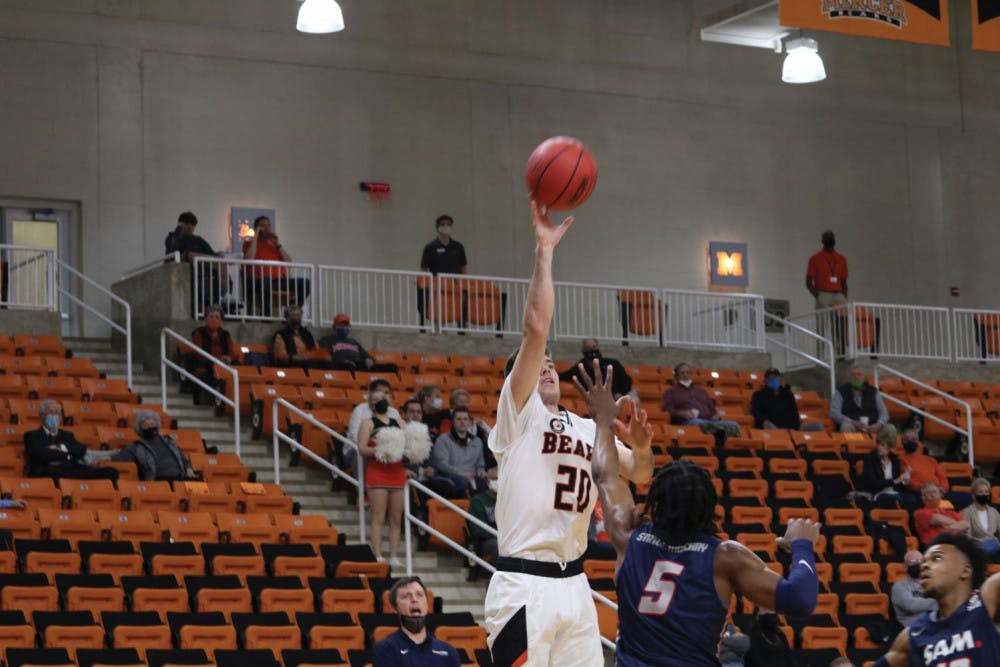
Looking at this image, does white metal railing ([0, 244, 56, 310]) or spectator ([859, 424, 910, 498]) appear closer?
spectator ([859, 424, 910, 498])

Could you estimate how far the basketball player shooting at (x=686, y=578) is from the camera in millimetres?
5820

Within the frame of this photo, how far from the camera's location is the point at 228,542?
13.1 metres

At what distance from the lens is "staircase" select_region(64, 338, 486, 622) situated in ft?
45.9

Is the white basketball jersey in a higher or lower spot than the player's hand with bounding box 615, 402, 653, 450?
lower

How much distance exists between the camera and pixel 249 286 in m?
19.9

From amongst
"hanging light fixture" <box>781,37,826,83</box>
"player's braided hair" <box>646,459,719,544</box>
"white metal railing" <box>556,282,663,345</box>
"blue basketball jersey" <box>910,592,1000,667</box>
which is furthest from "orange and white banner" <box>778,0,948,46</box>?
"player's braided hair" <box>646,459,719,544</box>

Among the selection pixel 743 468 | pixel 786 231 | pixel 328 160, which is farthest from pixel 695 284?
pixel 743 468

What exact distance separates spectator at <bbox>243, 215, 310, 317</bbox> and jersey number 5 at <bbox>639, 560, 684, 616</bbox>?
1400cm

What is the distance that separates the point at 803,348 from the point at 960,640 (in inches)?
718

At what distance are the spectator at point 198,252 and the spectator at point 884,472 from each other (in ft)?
24.7

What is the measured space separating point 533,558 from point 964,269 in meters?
21.6

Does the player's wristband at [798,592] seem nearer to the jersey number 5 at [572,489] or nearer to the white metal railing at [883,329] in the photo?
the jersey number 5 at [572,489]

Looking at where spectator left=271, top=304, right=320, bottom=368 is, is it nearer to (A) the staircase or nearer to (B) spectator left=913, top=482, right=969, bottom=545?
(A) the staircase

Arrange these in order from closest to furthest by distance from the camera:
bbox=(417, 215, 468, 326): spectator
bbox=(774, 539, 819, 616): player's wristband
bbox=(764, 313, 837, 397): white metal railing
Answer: bbox=(774, 539, 819, 616): player's wristband
bbox=(417, 215, 468, 326): spectator
bbox=(764, 313, 837, 397): white metal railing
